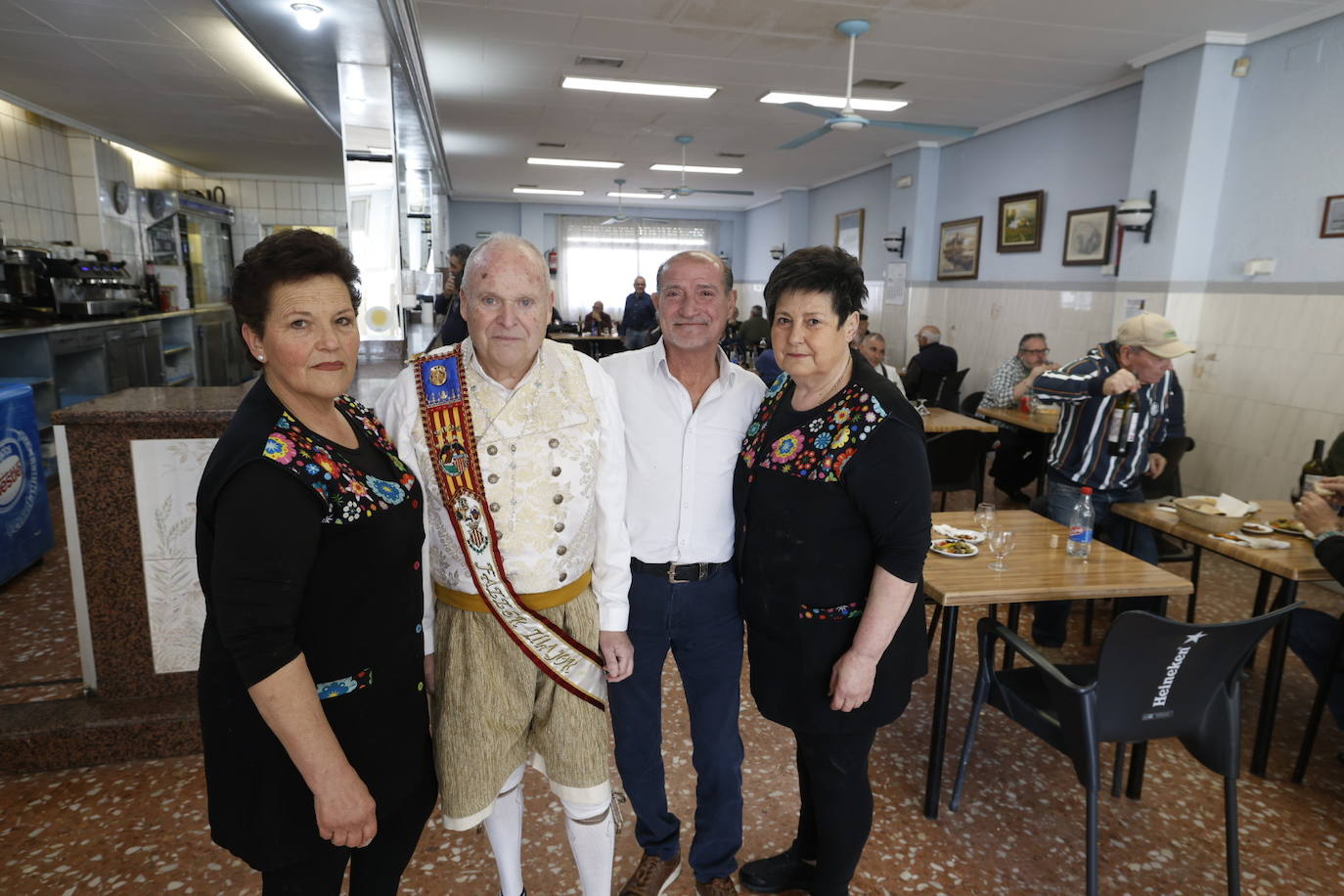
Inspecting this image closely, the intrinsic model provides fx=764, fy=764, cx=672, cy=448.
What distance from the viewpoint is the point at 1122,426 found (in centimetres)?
346

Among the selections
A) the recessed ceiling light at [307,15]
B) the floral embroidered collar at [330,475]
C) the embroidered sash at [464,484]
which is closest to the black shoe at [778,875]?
the embroidered sash at [464,484]

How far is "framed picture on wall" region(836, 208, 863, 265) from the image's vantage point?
449 inches

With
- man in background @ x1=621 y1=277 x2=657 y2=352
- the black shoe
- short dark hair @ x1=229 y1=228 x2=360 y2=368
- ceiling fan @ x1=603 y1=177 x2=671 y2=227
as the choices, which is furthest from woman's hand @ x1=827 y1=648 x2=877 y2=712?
ceiling fan @ x1=603 y1=177 x2=671 y2=227

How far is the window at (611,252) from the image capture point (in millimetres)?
17375

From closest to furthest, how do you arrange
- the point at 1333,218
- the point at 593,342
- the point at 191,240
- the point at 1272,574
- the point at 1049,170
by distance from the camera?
the point at 1272,574 → the point at 1333,218 → the point at 1049,170 → the point at 191,240 → the point at 593,342

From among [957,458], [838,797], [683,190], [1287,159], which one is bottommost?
[838,797]

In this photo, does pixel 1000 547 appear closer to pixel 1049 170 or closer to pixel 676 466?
pixel 676 466

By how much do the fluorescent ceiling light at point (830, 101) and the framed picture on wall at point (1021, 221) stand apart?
1.56 meters

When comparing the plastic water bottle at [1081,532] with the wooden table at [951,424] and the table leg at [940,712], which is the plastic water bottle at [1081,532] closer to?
the table leg at [940,712]

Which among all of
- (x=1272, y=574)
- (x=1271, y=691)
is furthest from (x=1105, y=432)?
(x=1271, y=691)

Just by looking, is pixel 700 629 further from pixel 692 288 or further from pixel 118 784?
pixel 118 784

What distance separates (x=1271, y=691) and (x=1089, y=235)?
5.23m

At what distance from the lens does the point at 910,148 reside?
940cm

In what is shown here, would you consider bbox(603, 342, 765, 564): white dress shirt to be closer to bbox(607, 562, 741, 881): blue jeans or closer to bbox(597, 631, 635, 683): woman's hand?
bbox(607, 562, 741, 881): blue jeans
